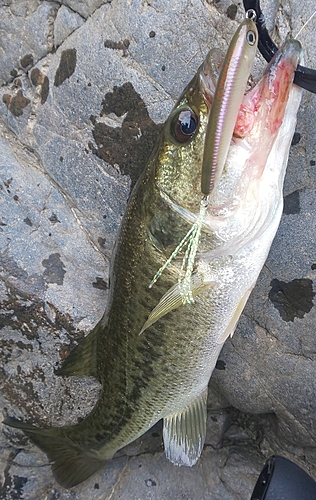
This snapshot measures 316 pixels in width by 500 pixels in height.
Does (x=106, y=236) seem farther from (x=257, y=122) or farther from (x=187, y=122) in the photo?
(x=257, y=122)

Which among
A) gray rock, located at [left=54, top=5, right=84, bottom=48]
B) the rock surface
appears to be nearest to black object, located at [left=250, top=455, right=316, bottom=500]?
the rock surface

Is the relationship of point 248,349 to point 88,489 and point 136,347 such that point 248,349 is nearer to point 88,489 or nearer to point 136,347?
point 136,347

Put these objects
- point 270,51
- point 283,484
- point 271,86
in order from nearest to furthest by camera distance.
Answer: point 271,86, point 270,51, point 283,484

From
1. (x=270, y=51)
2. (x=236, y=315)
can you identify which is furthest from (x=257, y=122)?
(x=236, y=315)

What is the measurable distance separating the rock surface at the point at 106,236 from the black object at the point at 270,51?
1.35 feet

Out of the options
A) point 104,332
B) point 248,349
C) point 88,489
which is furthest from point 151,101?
point 88,489

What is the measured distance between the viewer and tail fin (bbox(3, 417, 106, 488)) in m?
3.03

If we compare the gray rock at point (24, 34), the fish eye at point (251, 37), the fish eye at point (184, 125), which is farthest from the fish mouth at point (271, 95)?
the gray rock at point (24, 34)

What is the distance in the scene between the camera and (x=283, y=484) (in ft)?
8.86

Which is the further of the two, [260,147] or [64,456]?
[64,456]

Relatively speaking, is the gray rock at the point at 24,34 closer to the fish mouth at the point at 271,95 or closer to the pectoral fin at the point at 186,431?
the fish mouth at the point at 271,95

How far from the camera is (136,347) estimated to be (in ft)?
8.30

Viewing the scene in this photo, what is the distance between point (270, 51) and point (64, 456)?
2.87 metres

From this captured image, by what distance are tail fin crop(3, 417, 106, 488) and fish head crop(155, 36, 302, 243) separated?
76.3 inches
